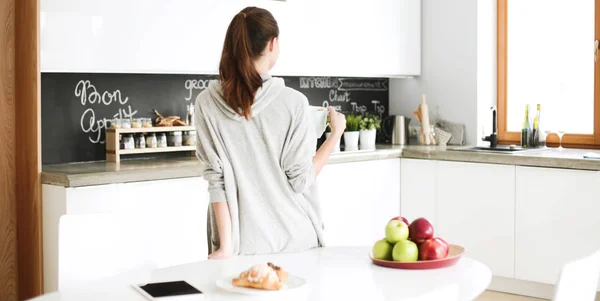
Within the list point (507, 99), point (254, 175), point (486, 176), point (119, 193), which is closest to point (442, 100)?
point (507, 99)

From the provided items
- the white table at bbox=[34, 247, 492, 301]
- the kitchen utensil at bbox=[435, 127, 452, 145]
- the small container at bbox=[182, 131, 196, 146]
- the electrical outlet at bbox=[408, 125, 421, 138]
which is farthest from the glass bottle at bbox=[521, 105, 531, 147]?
the white table at bbox=[34, 247, 492, 301]

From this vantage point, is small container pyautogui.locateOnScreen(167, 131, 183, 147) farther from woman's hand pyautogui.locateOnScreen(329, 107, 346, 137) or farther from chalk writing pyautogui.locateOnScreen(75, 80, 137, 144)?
woman's hand pyautogui.locateOnScreen(329, 107, 346, 137)

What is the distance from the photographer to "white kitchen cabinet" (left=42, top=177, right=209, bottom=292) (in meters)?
2.51

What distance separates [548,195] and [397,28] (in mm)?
1457

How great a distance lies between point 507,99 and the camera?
17.0 feet

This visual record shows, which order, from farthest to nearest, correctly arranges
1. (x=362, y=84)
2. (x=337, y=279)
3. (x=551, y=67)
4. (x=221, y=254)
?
(x=362, y=84), (x=551, y=67), (x=221, y=254), (x=337, y=279)

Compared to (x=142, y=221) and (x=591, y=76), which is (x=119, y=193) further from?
(x=591, y=76)

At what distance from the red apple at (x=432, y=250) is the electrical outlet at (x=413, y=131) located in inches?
127

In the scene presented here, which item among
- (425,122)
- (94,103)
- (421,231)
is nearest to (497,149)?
(425,122)

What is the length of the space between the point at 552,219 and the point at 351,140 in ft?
4.07

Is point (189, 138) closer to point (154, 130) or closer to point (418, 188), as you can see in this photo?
point (154, 130)

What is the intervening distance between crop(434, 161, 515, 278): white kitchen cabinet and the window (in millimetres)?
547

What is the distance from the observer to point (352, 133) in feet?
16.0

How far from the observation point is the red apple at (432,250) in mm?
2115
